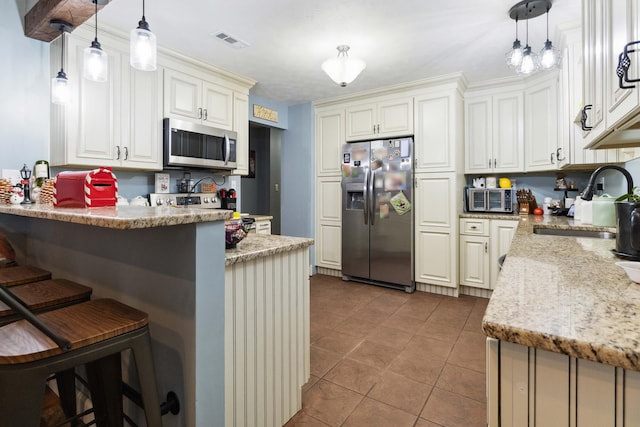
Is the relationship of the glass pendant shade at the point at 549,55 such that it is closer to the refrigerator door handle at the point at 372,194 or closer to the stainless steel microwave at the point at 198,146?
Answer: the refrigerator door handle at the point at 372,194

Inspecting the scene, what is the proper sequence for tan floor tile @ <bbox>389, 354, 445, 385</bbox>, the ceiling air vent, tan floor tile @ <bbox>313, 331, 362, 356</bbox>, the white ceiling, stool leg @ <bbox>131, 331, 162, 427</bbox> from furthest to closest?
the ceiling air vent
tan floor tile @ <bbox>313, 331, 362, 356</bbox>
the white ceiling
tan floor tile @ <bbox>389, 354, 445, 385</bbox>
stool leg @ <bbox>131, 331, 162, 427</bbox>

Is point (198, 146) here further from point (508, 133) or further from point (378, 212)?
point (508, 133)

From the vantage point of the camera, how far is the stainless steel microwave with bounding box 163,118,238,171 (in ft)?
9.50

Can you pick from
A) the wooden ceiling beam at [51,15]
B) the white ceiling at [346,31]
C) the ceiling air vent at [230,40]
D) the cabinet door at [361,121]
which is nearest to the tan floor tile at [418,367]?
the white ceiling at [346,31]

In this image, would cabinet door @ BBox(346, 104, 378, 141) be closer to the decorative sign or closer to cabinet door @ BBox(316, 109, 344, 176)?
cabinet door @ BBox(316, 109, 344, 176)

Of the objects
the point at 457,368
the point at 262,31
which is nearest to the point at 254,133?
the point at 262,31

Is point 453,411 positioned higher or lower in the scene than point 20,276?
lower

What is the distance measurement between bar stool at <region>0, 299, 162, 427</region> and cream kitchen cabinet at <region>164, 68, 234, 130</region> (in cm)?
236

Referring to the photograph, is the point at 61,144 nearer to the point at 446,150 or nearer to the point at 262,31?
the point at 262,31

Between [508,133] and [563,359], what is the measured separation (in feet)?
12.0

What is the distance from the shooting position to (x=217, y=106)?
3.38 m

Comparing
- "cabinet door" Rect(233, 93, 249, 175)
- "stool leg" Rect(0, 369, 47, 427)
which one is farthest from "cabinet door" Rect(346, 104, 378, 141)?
"stool leg" Rect(0, 369, 47, 427)

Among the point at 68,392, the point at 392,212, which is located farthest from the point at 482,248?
the point at 68,392

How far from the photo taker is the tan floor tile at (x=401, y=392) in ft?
5.63
